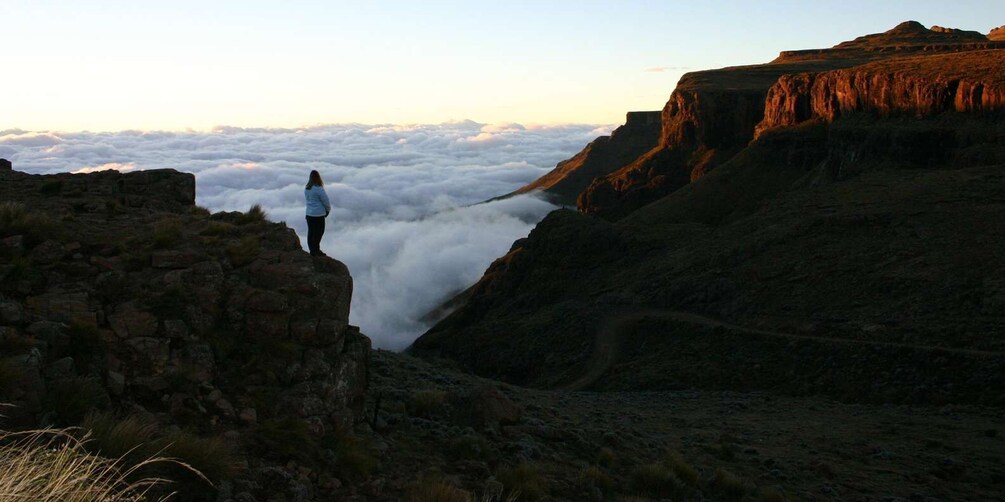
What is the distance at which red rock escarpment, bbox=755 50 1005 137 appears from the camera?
51375 millimetres

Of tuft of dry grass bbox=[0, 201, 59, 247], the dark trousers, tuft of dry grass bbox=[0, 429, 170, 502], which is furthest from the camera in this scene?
the dark trousers

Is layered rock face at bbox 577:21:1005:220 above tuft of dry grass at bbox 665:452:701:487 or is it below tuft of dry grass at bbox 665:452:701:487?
above

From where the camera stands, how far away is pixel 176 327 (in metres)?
8.95

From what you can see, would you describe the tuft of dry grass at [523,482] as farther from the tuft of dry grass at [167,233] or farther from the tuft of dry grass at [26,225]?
the tuft of dry grass at [26,225]

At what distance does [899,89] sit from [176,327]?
58763mm

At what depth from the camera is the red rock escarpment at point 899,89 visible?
169 ft

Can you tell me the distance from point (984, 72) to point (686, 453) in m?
49.1

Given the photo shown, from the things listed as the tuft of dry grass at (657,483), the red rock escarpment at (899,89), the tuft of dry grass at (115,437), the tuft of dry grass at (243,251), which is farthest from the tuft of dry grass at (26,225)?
the red rock escarpment at (899,89)

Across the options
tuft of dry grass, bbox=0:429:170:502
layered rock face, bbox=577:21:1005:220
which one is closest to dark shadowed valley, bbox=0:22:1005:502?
tuft of dry grass, bbox=0:429:170:502

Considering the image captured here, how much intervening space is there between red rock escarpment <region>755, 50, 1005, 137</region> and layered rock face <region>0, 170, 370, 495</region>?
5071 centimetres

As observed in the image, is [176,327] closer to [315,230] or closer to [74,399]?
[74,399]

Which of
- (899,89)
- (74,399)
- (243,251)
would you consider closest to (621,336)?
(243,251)

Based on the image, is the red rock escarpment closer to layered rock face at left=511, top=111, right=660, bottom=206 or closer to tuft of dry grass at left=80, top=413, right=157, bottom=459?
tuft of dry grass at left=80, top=413, right=157, bottom=459

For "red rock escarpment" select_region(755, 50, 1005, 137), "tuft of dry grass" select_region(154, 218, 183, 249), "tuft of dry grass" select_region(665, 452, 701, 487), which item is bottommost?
"tuft of dry grass" select_region(665, 452, 701, 487)
